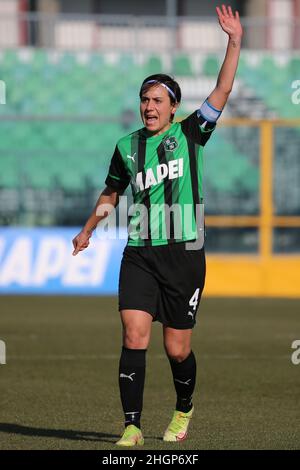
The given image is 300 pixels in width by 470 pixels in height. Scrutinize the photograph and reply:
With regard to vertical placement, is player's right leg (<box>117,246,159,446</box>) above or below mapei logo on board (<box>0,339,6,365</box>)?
above

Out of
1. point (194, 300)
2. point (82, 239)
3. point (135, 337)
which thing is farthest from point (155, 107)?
point (135, 337)

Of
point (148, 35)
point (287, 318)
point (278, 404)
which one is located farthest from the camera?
point (148, 35)

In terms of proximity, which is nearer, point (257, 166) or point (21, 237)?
point (21, 237)

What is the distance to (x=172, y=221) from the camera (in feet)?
21.4

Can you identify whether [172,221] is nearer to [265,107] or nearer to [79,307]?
[79,307]

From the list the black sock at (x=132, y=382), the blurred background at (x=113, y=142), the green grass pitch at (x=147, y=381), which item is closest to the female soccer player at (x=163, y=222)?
the black sock at (x=132, y=382)

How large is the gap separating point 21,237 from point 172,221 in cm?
1253

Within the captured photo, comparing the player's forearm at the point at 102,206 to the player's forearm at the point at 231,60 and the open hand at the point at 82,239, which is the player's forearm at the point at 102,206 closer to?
the open hand at the point at 82,239

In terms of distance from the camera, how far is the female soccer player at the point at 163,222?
21.0 feet

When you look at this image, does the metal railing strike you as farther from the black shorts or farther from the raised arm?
the black shorts

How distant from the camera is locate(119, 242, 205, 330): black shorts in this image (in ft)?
21.2

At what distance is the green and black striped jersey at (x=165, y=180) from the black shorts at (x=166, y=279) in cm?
6

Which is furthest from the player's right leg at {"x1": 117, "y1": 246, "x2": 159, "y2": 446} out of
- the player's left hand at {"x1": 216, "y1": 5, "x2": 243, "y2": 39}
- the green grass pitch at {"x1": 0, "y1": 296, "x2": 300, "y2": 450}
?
the player's left hand at {"x1": 216, "y1": 5, "x2": 243, "y2": 39}

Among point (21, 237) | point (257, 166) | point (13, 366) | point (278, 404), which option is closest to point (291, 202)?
point (257, 166)
